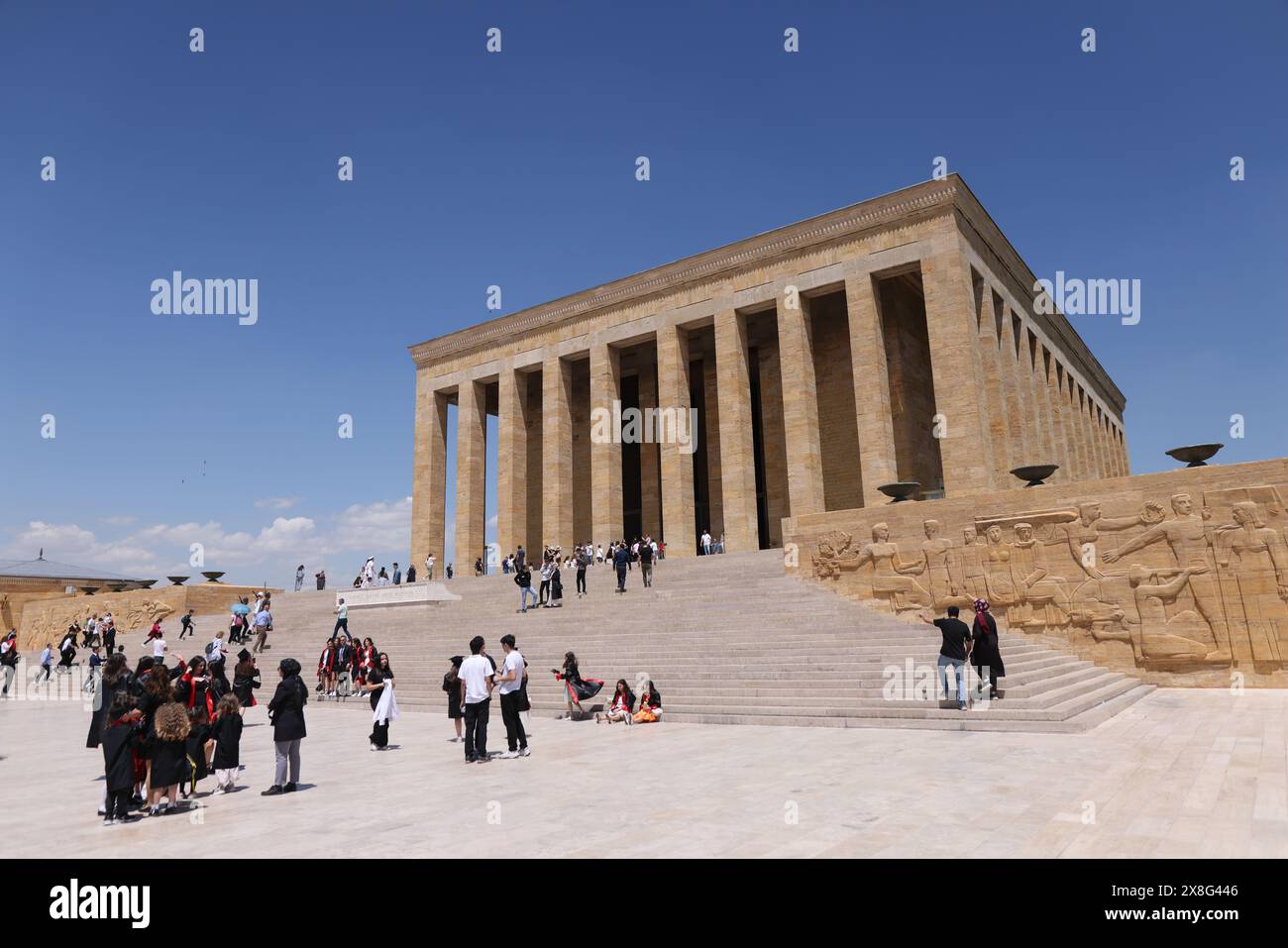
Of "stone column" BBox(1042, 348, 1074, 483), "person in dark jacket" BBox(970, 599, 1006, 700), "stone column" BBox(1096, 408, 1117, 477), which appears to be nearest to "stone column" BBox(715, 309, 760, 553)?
"stone column" BBox(1042, 348, 1074, 483)

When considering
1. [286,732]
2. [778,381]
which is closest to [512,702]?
[286,732]

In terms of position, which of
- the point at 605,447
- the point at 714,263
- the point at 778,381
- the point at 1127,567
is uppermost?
the point at 714,263

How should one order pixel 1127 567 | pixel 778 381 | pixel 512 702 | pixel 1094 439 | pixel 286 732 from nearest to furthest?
pixel 286 732, pixel 512 702, pixel 1127 567, pixel 778 381, pixel 1094 439

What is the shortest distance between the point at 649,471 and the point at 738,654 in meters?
20.0

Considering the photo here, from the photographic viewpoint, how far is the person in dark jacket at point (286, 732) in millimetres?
6707

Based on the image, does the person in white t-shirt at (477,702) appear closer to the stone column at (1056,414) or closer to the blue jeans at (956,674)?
the blue jeans at (956,674)

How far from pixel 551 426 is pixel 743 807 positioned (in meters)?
26.3

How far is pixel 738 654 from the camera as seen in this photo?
12727 millimetres

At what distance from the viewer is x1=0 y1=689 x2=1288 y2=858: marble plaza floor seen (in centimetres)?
452

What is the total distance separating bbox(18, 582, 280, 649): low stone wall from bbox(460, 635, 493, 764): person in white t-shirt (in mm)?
20474

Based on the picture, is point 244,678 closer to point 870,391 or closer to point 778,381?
point 870,391

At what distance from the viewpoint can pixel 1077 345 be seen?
120ft

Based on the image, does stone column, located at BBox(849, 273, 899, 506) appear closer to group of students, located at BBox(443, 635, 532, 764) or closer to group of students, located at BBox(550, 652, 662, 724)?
group of students, located at BBox(550, 652, 662, 724)
